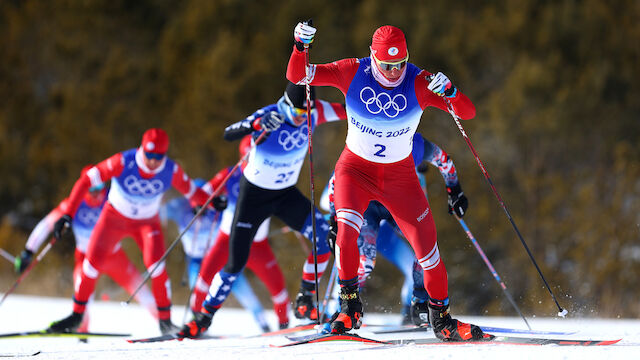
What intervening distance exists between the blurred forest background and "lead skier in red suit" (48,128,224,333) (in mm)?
5147

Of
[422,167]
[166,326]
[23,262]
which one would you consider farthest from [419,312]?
[23,262]

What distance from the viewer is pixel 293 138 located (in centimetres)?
608

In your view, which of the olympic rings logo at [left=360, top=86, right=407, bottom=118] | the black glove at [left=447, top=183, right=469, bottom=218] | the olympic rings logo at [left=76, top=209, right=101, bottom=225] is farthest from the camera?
the olympic rings logo at [left=76, top=209, right=101, bottom=225]

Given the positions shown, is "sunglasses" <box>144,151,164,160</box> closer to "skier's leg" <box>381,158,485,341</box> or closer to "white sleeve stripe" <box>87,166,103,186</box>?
"white sleeve stripe" <box>87,166,103,186</box>

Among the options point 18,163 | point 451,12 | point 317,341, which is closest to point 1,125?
point 18,163

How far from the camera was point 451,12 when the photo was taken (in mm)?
21125

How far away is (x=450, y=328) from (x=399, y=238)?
1914 mm

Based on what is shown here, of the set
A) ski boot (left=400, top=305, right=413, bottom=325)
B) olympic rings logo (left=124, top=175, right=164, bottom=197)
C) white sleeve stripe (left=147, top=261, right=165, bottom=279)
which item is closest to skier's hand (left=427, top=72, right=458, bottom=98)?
ski boot (left=400, top=305, right=413, bottom=325)

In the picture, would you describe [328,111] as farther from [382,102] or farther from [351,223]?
[351,223]

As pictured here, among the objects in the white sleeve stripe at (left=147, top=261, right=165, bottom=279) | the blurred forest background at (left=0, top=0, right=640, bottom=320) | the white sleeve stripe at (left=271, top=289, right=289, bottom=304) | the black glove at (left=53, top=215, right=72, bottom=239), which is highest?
the blurred forest background at (left=0, top=0, right=640, bottom=320)

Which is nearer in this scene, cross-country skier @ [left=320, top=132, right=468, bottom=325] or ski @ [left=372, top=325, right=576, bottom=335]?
ski @ [left=372, top=325, right=576, bottom=335]

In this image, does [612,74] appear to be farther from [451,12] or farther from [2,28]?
[2,28]

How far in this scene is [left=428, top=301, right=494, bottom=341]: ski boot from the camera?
15.5 feet

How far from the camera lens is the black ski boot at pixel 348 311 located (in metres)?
4.61
